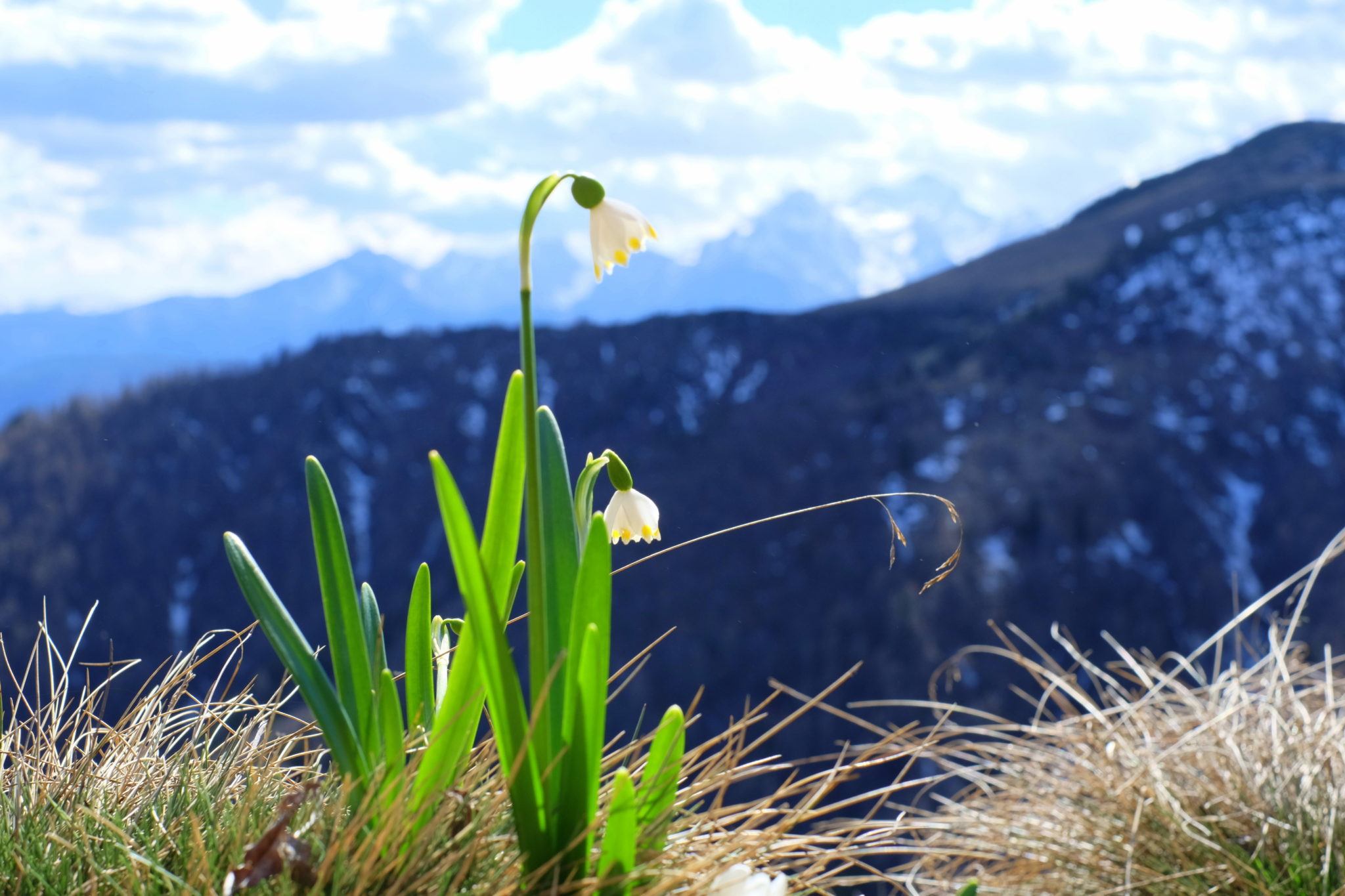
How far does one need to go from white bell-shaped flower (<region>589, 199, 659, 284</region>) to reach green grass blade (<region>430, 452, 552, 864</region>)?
0.66 ft

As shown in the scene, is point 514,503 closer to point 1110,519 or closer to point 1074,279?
point 1110,519

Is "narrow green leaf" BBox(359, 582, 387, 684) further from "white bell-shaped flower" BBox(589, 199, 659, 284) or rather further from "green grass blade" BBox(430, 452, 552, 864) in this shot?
"white bell-shaped flower" BBox(589, 199, 659, 284)

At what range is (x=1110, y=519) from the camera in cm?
2234

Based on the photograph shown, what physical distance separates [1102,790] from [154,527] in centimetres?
2898

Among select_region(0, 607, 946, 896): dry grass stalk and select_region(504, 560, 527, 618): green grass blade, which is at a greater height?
select_region(504, 560, 527, 618): green grass blade

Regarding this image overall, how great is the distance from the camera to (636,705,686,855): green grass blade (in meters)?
0.78

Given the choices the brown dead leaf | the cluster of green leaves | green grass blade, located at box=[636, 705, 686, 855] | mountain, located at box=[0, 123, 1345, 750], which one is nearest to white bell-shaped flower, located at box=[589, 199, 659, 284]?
the cluster of green leaves

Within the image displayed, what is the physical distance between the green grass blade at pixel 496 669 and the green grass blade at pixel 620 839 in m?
0.06

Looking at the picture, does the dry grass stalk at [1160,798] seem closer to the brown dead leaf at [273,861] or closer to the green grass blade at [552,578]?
the green grass blade at [552,578]

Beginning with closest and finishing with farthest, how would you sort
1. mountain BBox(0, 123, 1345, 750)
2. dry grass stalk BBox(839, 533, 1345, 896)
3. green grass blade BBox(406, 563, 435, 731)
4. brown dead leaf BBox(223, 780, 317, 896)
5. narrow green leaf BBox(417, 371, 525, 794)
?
brown dead leaf BBox(223, 780, 317, 896) → narrow green leaf BBox(417, 371, 525, 794) → green grass blade BBox(406, 563, 435, 731) → dry grass stalk BBox(839, 533, 1345, 896) → mountain BBox(0, 123, 1345, 750)

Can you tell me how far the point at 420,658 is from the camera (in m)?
0.93

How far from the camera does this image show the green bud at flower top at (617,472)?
88cm

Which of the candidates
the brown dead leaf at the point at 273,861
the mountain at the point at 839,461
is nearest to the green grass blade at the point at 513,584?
the brown dead leaf at the point at 273,861

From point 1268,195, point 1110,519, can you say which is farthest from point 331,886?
point 1268,195
